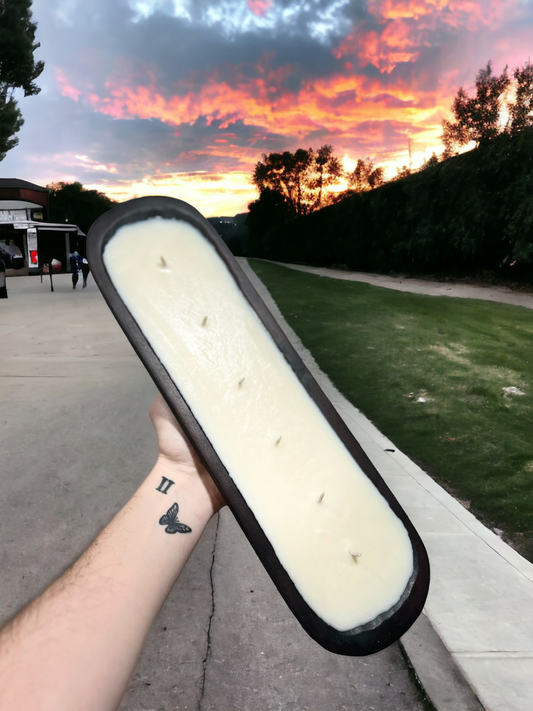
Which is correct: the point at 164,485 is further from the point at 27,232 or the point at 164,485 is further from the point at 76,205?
the point at 76,205

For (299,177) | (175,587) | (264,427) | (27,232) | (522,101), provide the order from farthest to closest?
1. (299,177)
2. (27,232)
3. (522,101)
4. (175,587)
5. (264,427)

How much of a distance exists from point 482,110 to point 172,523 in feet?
60.7

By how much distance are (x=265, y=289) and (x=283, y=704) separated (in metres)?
13.5

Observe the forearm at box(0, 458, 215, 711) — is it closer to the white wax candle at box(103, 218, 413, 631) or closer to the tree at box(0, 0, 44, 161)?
the white wax candle at box(103, 218, 413, 631)

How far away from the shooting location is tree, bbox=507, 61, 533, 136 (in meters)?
14.6

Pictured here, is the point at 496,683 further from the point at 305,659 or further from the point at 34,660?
the point at 34,660

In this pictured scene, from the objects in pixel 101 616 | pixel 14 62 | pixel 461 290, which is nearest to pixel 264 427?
pixel 101 616

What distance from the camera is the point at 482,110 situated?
15.9 metres

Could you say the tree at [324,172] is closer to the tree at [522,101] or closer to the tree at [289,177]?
the tree at [289,177]

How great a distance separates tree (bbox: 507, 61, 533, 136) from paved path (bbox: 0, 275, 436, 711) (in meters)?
14.9

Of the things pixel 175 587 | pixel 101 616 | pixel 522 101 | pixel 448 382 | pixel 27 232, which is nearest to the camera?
pixel 101 616

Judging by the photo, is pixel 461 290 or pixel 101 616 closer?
pixel 101 616

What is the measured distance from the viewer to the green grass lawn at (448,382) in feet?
12.2

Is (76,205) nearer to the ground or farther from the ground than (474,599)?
farther from the ground
